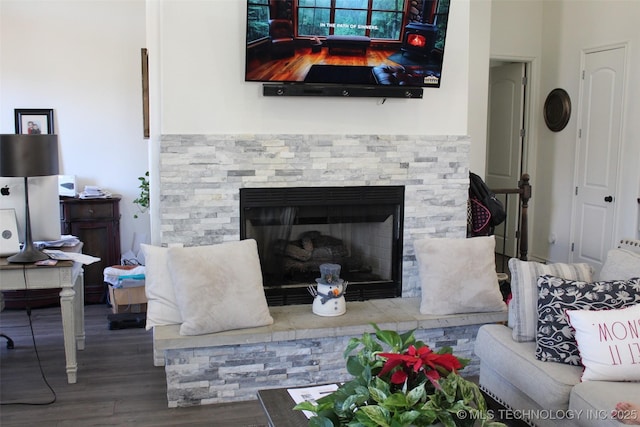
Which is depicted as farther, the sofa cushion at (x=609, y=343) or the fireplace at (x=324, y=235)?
the fireplace at (x=324, y=235)

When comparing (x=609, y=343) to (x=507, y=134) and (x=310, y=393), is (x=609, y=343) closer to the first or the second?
(x=310, y=393)

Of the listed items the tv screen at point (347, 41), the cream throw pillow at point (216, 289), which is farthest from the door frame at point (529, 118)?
the cream throw pillow at point (216, 289)

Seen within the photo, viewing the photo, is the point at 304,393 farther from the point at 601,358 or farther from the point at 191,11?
the point at 191,11

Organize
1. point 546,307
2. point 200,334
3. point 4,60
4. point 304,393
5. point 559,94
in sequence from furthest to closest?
point 559,94 → point 4,60 → point 200,334 → point 546,307 → point 304,393

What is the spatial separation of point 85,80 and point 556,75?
14.4 ft

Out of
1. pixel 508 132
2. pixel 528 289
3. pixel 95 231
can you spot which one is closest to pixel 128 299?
pixel 95 231

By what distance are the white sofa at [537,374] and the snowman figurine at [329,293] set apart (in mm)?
863

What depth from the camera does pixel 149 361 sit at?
13.2ft

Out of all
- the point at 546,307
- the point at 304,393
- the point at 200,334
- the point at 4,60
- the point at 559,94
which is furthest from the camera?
the point at 559,94

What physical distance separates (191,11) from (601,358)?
2771 millimetres

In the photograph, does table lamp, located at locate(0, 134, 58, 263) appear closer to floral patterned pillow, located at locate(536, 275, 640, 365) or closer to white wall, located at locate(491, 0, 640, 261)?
floral patterned pillow, located at locate(536, 275, 640, 365)

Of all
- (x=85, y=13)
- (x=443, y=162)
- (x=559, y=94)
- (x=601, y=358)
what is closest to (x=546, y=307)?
(x=601, y=358)

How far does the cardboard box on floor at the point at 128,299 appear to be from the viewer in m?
4.79

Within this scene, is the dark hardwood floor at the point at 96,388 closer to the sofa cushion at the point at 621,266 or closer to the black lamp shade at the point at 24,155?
the sofa cushion at the point at 621,266
